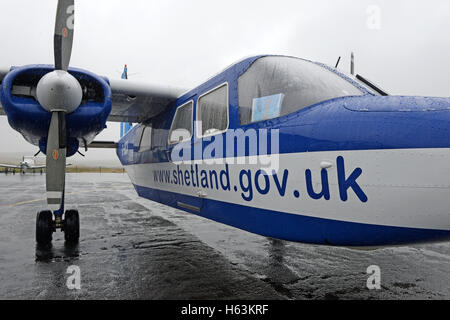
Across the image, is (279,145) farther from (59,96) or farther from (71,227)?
(71,227)

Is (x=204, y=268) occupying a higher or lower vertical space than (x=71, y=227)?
lower

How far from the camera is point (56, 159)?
523cm

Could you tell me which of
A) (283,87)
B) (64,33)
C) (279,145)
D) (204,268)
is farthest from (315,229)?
(64,33)

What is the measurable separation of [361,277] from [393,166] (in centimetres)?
257

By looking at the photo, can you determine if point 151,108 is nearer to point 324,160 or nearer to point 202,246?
point 202,246

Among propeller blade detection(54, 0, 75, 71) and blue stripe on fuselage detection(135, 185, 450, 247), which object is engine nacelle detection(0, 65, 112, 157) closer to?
propeller blade detection(54, 0, 75, 71)

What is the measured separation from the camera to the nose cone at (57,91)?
15.7ft

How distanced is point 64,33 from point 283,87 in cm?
394

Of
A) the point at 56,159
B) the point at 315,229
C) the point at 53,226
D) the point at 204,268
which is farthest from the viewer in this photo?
the point at 53,226

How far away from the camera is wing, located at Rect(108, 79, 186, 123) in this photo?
6.30 meters

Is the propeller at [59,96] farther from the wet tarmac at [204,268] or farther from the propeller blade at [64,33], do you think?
the wet tarmac at [204,268]

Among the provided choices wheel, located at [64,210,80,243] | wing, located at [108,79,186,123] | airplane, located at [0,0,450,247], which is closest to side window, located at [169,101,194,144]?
airplane, located at [0,0,450,247]

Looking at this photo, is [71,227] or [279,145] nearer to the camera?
[279,145]
